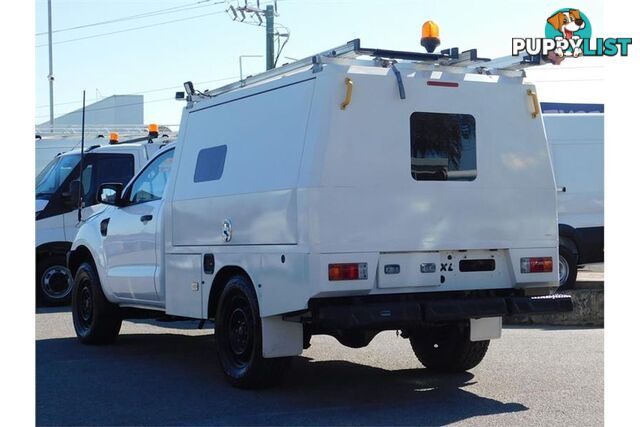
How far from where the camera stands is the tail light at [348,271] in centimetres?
708

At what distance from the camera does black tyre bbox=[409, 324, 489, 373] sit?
8.62m

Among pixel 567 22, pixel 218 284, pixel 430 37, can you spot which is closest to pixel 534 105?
pixel 430 37

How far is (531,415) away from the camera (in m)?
7.06

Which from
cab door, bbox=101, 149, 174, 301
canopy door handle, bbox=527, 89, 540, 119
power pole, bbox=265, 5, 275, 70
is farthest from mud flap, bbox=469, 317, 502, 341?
power pole, bbox=265, 5, 275, 70

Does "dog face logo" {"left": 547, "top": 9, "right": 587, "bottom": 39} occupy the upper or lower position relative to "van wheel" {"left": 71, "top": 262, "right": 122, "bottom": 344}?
upper

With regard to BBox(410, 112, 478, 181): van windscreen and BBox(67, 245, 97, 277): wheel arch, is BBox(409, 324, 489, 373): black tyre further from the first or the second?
BBox(67, 245, 97, 277): wheel arch

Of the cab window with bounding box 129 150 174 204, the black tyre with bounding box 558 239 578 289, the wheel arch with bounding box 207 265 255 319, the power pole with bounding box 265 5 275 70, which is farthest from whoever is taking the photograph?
the power pole with bounding box 265 5 275 70

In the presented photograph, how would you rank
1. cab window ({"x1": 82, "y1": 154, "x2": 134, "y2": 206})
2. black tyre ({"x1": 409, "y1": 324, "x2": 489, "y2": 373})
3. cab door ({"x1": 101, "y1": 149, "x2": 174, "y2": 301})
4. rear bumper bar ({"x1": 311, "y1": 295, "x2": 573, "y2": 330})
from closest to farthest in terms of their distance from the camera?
rear bumper bar ({"x1": 311, "y1": 295, "x2": 573, "y2": 330}) < black tyre ({"x1": 409, "y1": 324, "x2": 489, "y2": 373}) < cab door ({"x1": 101, "y1": 149, "x2": 174, "y2": 301}) < cab window ({"x1": 82, "y1": 154, "x2": 134, "y2": 206})

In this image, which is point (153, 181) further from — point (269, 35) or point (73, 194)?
point (269, 35)

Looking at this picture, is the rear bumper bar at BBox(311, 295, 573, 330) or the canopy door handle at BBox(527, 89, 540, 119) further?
the canopy door handle at BBox(527, 89, 540, 119)

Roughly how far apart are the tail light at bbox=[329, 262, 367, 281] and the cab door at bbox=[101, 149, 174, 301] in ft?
9.78

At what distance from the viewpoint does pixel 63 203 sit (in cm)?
1512

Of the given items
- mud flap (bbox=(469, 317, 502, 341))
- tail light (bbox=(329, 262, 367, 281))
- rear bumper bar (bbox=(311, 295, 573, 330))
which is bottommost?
mud flap (bbox=(469, 317, 502, 341))

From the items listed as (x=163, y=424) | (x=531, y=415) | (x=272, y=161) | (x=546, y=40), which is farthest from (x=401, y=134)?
(x=546, y=40)
